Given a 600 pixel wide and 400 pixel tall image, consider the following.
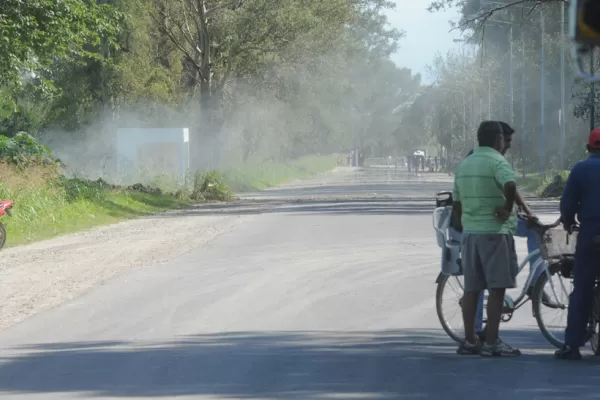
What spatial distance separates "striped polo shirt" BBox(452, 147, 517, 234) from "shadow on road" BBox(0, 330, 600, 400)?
105 centimetres

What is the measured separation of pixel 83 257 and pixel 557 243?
11.3 meters

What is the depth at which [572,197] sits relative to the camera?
33.3 ft

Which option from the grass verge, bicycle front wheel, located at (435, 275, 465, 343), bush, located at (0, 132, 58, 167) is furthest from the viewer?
bush, located at (0, 132, 58, 167)

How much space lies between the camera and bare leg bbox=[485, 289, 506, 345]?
10.2m

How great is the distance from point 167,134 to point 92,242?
Result: 27700mm

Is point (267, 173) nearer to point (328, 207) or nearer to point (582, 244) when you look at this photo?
point (328, 207)

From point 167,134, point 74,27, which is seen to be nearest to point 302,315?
point 74,27

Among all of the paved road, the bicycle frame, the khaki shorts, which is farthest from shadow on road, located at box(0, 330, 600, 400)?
the khaki shorts

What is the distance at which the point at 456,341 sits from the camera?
10.9 m

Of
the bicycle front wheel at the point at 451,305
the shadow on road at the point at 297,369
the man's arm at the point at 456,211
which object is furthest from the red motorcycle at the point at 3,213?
the man's arm at the point at 456,211

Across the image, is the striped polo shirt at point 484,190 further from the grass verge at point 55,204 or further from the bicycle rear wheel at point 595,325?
the grass verge at point 55,204

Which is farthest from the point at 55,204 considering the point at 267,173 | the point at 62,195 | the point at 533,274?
the point at 267,173

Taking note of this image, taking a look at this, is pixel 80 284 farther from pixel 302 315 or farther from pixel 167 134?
pixel 167 134

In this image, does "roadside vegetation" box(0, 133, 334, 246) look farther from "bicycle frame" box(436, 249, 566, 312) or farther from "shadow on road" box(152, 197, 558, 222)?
"bicycle frame" box(436, 249, 566, 312)
